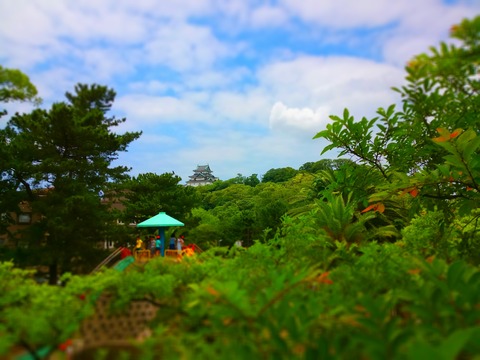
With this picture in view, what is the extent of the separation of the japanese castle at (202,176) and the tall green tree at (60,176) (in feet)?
281

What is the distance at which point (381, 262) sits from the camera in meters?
3.47

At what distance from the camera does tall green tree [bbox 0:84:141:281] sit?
605 inches

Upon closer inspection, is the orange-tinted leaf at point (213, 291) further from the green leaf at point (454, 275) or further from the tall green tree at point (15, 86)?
the tall green tree at point (15, 86)

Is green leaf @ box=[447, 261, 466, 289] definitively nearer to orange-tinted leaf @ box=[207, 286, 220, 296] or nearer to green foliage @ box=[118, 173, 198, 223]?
orange-tinted leaf @ box=[207, 286, 220, 296]

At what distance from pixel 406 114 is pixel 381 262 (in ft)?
4.55

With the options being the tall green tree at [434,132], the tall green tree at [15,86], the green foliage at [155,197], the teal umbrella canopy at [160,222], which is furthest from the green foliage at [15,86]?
the tall green tree at [434,132]

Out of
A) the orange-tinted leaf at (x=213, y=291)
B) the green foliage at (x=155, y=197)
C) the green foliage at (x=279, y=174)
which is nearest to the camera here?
the orange-tinted leaf at (x=213, y=291)

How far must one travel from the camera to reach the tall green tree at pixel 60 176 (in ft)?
50.4

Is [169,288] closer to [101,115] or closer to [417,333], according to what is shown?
[417,333]

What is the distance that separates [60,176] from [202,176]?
88043mm

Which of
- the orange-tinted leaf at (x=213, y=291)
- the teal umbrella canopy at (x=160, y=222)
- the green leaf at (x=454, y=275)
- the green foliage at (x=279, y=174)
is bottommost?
the orange-tinted leaf at (x=213, y=291)

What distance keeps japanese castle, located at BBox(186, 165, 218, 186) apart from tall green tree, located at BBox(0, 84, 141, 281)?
281 ft

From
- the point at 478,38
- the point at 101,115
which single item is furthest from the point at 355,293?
the point at 101,115

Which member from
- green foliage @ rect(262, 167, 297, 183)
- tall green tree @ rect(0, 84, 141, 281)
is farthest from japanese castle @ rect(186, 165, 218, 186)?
tall green tree @ rect(0, 84, 141, 281)
